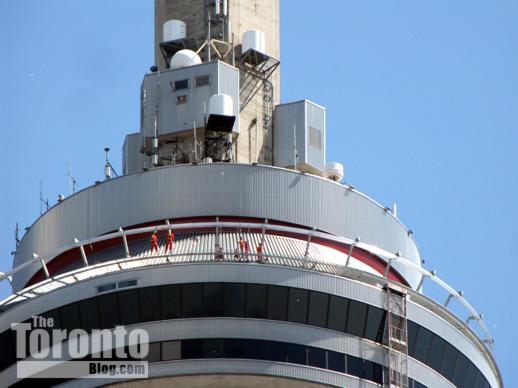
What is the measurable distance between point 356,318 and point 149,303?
9072 millimetres

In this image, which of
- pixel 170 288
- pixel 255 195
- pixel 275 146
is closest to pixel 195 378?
pixel 170 288

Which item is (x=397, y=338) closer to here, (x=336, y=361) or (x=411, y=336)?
(x=411, y=336)

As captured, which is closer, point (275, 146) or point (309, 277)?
point (309, 277)

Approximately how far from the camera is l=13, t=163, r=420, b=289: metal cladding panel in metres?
109

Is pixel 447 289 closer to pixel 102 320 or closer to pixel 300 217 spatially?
pixel 300 217

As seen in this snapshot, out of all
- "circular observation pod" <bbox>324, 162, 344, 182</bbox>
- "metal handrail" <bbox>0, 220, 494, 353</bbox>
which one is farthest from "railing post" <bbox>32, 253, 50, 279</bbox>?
"circular observation pod" <bbox>324, 162, 344, 182</bbox>

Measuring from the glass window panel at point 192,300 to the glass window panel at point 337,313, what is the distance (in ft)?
18.5

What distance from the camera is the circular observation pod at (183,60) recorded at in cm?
11475

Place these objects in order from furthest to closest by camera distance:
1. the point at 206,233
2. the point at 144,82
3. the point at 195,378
→ the point at 144,82 → the point at 206,233 → the point at 195,378

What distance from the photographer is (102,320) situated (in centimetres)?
10219

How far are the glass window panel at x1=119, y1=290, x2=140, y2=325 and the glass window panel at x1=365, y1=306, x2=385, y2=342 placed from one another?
1007 centimetres

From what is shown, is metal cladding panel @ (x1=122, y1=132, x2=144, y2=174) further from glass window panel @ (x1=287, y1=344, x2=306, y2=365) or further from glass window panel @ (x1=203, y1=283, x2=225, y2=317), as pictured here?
glass window panel @ (x1=287, y1=344, x2=306, y2=365)

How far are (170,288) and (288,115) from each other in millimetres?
17480

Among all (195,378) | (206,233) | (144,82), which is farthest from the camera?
(144,82)
